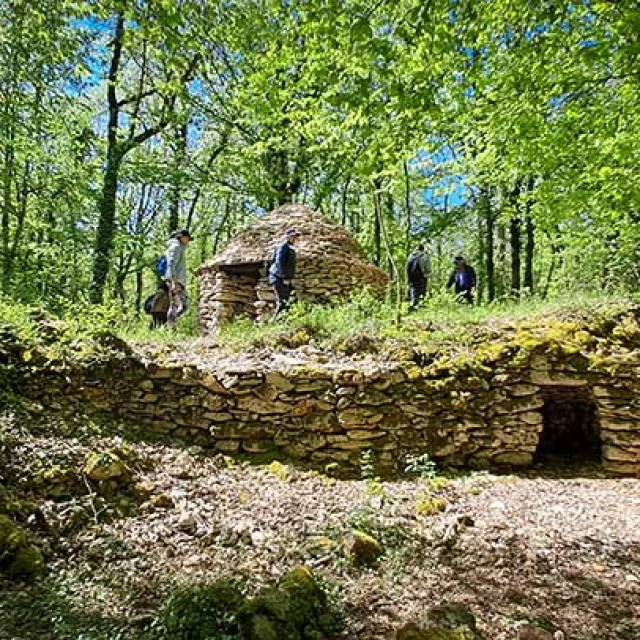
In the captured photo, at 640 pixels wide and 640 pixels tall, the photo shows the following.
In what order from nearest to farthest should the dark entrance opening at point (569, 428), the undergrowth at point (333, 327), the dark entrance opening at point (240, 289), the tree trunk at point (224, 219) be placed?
the undergrowth at point (333, 327)
the dark entrance opening at point (569, 428)
the dark entrance opening at point (240, 289)
the tree trunk at point (224, 219)

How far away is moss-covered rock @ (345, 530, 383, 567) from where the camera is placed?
2.96m

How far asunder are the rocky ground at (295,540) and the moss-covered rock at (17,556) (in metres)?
0.08

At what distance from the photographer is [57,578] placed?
2.73 meters

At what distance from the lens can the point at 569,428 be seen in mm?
6566

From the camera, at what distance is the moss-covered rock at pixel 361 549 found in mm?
2955

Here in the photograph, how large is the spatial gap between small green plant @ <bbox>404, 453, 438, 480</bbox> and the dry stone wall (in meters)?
0.13

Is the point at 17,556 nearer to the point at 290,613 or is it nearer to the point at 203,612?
the point at 203,612

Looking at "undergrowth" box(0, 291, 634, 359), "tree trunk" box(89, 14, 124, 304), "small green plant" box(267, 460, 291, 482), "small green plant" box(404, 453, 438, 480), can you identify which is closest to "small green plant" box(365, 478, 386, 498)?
"small green plant" box(404, 453, 438, 480)

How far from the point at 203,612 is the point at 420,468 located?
3.01 meters

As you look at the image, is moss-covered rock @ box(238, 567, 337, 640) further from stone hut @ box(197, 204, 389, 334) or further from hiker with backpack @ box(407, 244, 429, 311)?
stone hut @ box(197, 204, 389, 334)

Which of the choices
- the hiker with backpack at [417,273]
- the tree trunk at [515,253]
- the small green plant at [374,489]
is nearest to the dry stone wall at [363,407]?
the small green plant at [374,489]

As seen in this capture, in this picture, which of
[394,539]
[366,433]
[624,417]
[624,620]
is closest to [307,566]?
[394,539]

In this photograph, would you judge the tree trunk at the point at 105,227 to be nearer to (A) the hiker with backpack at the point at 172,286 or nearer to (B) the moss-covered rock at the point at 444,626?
(A) the hiker with backpack at the point at 172,286

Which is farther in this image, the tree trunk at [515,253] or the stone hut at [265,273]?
the tree trunk at [515,253]
